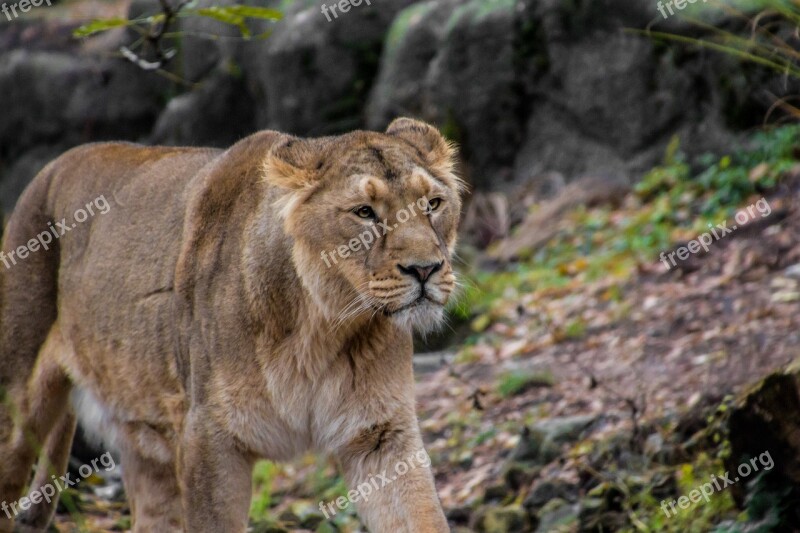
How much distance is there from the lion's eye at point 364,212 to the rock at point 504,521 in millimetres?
2385

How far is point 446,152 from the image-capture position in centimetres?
503

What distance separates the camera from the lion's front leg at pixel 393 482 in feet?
15.4

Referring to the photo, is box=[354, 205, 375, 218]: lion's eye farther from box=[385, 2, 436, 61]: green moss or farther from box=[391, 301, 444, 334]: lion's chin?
box=[385, 2, 436, 61]: green moss

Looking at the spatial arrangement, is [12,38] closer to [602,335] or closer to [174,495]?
→ [602,335]

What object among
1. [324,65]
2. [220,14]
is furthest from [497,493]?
[324,65]

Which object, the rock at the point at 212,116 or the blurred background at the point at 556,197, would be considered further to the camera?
the rock at the point at 212,116

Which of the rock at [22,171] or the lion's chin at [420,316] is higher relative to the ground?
the lion's chin at [420,316]

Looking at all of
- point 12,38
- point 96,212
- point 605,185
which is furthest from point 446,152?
point 12,38

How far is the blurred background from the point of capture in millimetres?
6109

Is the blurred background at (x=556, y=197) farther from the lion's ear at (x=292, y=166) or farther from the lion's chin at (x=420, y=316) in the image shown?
the lion's chin at (x=420, y=316)

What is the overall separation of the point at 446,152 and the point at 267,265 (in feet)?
2.97

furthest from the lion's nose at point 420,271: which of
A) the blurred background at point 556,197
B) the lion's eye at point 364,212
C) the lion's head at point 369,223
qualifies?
the blurred background at point 556,197

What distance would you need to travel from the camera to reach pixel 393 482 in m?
4.75

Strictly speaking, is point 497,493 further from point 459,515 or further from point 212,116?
point 212,116
